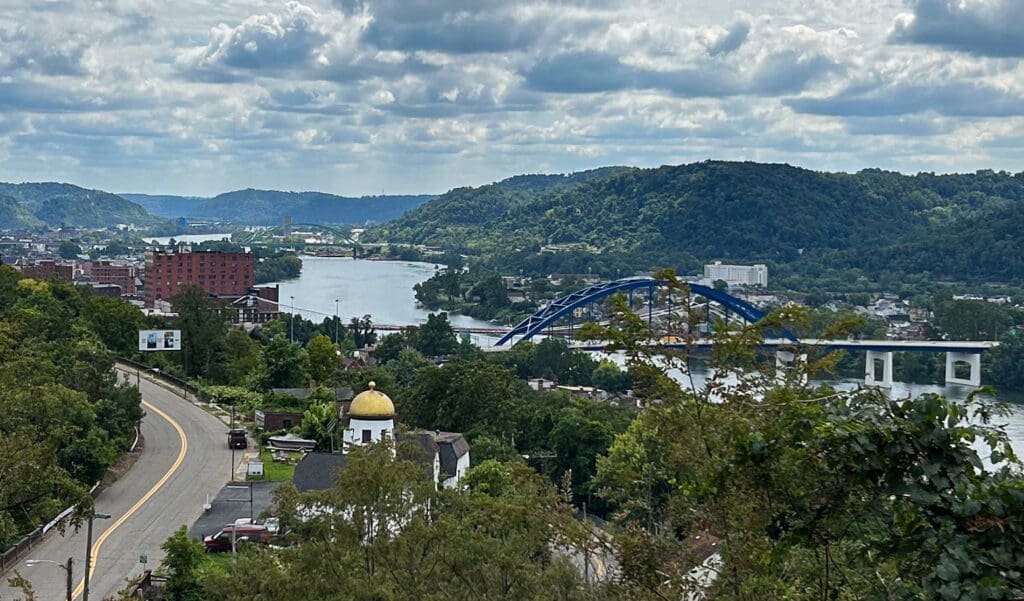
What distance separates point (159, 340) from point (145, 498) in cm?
2123

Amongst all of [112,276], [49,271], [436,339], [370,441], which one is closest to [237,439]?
[370,441]

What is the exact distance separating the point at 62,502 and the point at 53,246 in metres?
187

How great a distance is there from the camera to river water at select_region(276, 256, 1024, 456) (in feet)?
255

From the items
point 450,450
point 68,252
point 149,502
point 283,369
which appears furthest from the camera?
point 68,252

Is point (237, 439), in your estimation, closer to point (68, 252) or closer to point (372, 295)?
point (372, 295)

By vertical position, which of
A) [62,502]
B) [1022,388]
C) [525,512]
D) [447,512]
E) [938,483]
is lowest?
[1022,388]

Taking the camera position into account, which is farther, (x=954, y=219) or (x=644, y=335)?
(x=954, y=219)

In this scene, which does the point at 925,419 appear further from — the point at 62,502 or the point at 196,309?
the point at 196,309

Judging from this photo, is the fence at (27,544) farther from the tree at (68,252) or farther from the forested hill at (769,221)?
the tree at (68,252)

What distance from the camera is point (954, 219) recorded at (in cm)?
17288

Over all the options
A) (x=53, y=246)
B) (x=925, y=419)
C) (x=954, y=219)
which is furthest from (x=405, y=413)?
(x=53, y=246)

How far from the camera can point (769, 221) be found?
164125 mm

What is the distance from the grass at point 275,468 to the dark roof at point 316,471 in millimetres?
2682

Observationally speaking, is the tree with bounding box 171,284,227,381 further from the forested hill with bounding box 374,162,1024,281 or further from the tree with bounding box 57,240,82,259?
the tree with bounding box 57,240,82,259
